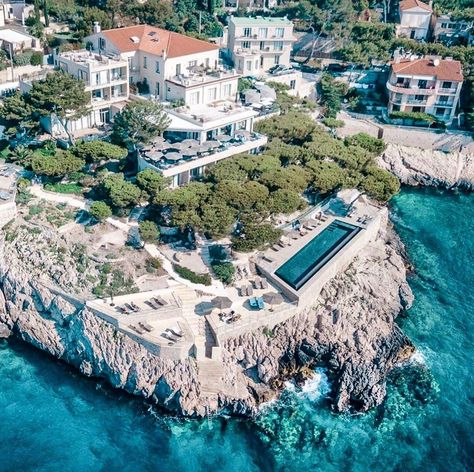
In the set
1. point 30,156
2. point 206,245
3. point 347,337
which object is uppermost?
point 30,156

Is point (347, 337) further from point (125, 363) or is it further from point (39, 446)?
point (39, 446)

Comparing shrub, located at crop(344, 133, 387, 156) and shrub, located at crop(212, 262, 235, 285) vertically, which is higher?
shrub, located at crop(344, 133, 387, 156)

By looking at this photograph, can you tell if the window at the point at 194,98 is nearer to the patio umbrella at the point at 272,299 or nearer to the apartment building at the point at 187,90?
the apartment building at the point at 187,90

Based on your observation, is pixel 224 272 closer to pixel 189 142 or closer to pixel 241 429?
pixel 241 429


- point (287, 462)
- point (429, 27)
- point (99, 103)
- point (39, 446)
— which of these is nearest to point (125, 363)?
point (39, 446)

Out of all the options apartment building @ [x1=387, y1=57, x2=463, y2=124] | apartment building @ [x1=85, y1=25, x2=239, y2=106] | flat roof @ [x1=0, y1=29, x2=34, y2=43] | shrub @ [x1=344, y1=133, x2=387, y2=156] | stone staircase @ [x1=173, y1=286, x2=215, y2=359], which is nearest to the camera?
stone staircase @ [x1=173, y1=286, x2=215, y2=359]

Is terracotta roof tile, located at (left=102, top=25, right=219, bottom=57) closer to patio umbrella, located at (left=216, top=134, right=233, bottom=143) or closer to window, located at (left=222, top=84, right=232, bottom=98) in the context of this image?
window, located at (left=222, top=84, right=232, bottom=98)

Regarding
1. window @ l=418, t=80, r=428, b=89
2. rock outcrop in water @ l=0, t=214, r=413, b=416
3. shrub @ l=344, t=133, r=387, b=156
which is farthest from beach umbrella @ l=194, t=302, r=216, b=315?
window @ l=418, t=80, r=428, b=89
